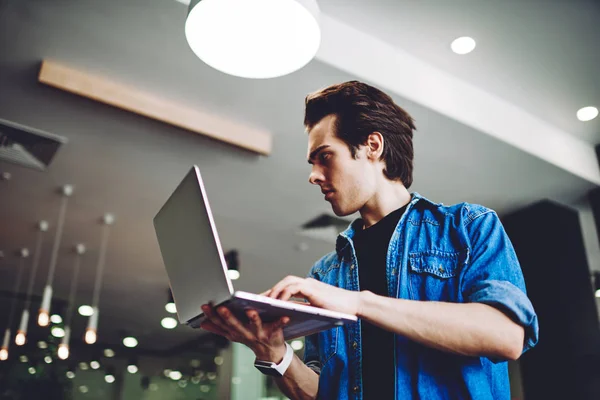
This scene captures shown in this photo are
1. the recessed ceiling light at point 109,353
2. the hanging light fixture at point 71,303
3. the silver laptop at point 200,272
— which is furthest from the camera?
the recessed ceiling light at point 109,353

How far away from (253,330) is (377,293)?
0.36 m

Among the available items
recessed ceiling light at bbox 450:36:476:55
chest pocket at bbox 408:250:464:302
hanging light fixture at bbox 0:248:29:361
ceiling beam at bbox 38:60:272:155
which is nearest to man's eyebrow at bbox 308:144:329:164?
chest pocket at bbox 408:250:464:302

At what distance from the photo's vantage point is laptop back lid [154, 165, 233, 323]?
0.95 meters

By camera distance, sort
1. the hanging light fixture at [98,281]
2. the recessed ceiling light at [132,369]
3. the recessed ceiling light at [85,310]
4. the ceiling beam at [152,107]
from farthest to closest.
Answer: the recessed ceiling light at [132,369], the recessed ceiling light at [85,310], the hanging light fixture at [98,281], the ceiling beam at [152,107]

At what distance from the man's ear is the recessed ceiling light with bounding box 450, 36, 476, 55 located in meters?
2.26

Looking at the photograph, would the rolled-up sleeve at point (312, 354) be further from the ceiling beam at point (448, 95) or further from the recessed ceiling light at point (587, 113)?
the recessed ceiling light at point (587, 113)

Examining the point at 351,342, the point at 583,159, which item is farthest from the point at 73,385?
the point at 351,342

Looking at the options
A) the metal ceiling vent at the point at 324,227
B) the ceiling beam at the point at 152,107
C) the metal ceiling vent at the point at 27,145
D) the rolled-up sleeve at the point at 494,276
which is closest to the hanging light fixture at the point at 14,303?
the metal ceiling vent at the point at 27,145

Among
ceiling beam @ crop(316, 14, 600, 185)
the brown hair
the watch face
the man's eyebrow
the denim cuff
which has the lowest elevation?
the watch face

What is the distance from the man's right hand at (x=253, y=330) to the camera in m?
0.97

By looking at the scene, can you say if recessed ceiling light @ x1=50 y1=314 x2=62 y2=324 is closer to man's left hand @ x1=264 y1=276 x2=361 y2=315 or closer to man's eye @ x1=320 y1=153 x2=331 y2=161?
man's eye @ x1=320 y1=153 x2=331 y2=161

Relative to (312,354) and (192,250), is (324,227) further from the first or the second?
(192,250)

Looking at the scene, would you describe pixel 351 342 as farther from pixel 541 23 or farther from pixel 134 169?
pixel 134 169

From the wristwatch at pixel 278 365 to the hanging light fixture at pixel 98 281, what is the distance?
4122mm
